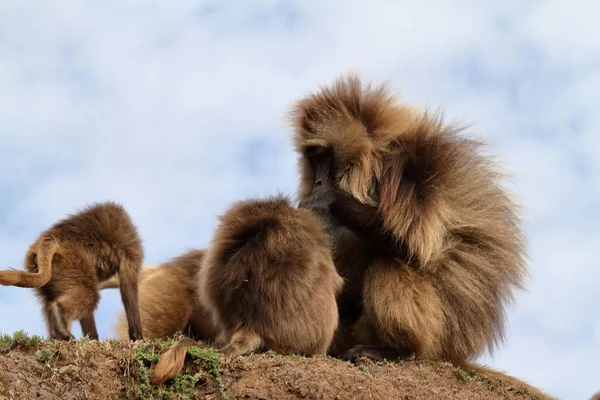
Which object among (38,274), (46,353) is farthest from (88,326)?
(46,353)

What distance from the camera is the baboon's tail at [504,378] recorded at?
7165 mm

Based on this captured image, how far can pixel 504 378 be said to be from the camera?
7.25 metres

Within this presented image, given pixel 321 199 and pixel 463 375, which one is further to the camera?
pixel 321 199

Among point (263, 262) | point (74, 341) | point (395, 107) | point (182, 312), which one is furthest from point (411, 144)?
point (74, 341)

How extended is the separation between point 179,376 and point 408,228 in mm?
2251

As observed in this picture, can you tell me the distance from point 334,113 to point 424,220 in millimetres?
1275

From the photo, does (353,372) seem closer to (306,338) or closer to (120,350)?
(306,338)

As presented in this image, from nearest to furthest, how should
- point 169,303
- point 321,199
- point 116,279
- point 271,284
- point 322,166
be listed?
point 271,284 → point 321,199 → point 322,166 → point 116,279 → point 169,303

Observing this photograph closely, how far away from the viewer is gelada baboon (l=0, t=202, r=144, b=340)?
23.0ft

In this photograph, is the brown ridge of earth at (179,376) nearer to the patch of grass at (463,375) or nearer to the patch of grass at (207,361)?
the patch of grass at (207,361)

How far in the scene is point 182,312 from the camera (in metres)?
8.49

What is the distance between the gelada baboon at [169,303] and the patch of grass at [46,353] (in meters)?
2.51

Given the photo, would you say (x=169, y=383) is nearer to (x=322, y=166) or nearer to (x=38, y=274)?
(x=38, y=274)

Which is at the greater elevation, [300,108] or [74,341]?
[300,108]
